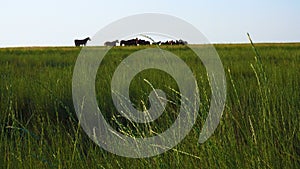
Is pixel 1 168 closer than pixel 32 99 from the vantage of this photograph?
Yes

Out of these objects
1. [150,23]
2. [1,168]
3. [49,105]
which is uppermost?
[150,23]

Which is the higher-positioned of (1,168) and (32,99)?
(32,99)

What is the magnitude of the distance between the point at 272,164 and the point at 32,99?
235 cm

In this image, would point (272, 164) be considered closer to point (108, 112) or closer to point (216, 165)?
point (216, 165)

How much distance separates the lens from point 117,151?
1.98 metres

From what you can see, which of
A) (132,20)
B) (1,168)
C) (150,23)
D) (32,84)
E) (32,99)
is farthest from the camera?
(32,84)

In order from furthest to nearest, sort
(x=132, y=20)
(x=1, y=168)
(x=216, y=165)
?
(x=132, y=20) < (x=1, y=168) < (x=216, y=165)

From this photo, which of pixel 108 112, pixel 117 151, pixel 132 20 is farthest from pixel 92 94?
pixel 117 151

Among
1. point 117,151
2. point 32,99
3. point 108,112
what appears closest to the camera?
point 117,151

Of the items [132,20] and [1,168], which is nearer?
[1,168]

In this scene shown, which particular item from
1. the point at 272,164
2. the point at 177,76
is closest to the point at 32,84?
the point at 177,76

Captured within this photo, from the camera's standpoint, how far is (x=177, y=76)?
3713 mm

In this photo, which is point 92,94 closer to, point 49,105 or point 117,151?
point 49,105

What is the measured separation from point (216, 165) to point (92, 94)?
1.99m
